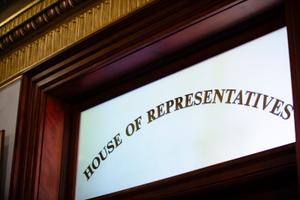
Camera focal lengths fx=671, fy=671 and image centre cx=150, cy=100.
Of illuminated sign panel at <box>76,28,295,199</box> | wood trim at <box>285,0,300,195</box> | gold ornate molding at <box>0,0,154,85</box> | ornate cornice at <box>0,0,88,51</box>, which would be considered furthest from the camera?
ornate cornice at <box>0,0,88,51</box>

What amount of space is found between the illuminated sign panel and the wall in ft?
0.97

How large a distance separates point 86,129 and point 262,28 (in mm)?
884

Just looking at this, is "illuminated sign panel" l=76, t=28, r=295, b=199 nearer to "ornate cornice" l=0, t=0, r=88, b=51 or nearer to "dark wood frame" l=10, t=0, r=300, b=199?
"dark wood frame" l=10, t=0, r=300, b=199

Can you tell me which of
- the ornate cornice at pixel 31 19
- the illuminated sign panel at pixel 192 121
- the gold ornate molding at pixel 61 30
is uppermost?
the ornate cornice at pixel 31 19

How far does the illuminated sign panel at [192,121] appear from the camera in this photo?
2129mm

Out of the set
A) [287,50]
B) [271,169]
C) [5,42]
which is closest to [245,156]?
[271,169]

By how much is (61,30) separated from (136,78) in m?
0.44

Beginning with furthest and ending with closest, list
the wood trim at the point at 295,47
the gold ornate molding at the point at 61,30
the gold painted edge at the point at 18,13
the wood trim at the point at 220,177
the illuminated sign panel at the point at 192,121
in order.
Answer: the gold painted edge at the point at 18,13, the gold ornate molding at the point at 61,30, the illuminated sign panel at the point at 192,121, the wood trim at the point at 220,177, the wood trim at the point at 295,47

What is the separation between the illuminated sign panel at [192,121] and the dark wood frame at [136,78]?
41 millimetres

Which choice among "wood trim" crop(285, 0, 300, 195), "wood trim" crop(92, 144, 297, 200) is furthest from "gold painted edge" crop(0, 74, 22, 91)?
"wood trim" crop(285, 0, 300, 195)

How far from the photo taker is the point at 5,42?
121 inches

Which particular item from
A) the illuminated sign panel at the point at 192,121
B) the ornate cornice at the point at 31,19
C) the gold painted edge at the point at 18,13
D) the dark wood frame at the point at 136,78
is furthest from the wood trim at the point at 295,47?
the gold painted edge at the point at 18,13

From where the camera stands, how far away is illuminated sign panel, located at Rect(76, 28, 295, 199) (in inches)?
83.8

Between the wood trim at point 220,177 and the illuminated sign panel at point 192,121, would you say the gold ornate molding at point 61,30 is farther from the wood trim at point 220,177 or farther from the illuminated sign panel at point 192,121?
the wood trim at point 220,177
